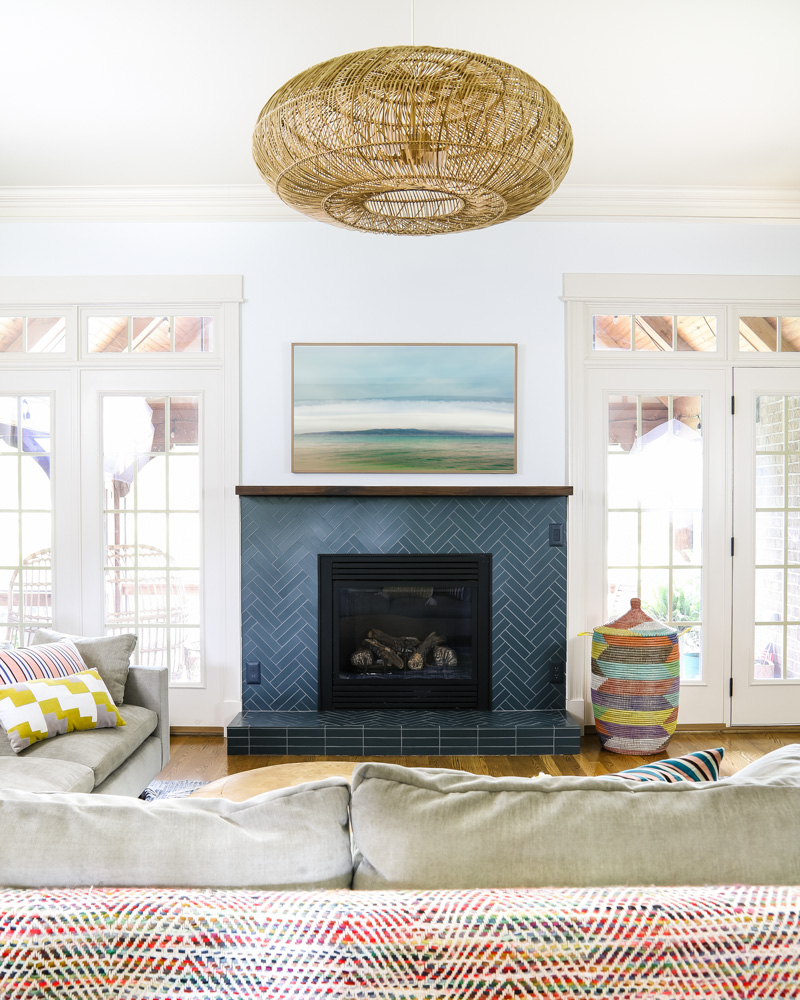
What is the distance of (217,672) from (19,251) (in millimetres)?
2565

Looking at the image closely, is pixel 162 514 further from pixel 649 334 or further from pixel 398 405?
pixel 649 334

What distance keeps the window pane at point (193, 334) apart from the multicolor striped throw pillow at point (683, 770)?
3.29 meters

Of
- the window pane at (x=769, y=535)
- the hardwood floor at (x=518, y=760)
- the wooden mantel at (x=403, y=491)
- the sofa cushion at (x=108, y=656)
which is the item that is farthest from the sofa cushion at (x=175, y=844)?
the window pane at (x=769, y=535)

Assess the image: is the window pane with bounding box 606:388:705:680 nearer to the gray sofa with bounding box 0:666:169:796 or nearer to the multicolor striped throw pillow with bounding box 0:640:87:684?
the gray sofa with bounding box 0:666:169:796

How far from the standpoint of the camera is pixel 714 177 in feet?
12.3

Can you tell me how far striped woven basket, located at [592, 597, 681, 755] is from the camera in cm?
358

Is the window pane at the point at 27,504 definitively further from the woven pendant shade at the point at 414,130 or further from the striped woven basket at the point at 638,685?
the striped woven basket at the point at 638,685

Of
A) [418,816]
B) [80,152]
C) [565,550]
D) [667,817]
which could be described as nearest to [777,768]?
[667,817]

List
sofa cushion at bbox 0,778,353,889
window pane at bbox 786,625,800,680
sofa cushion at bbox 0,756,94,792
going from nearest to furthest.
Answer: sofa cushion at bbox 0,778,353,889
sofa cushion at bbox 0,756,94,792
window pane at bbox 786,625,800,680

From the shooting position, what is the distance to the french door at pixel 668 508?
4.01 meters

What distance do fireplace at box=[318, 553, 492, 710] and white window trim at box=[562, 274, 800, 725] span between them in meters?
0.50

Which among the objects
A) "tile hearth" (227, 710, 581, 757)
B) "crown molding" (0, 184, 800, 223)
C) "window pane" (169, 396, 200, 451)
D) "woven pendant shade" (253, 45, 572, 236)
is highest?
"crown molding" (0, 184, 800, 223)

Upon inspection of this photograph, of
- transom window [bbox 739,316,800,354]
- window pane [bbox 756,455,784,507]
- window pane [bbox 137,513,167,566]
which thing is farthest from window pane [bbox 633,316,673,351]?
window pane [bbox 137,513,167,566]

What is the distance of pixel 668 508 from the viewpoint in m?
4.03
